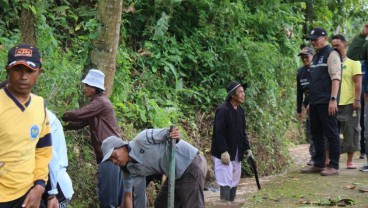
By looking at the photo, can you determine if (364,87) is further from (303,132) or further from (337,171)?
(303,132)

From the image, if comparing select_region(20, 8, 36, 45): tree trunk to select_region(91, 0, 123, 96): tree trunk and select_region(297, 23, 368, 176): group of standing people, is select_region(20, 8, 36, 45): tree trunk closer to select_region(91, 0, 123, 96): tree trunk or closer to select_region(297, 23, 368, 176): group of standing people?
select_region(91, 0, 123, 96): tree trunk

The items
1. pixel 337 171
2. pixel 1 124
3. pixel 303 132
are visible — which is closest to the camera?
pixel 1 124

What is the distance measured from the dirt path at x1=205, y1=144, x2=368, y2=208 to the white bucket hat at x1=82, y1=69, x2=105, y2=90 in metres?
2.27

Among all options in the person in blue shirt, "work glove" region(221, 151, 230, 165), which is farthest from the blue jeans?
the person in blue shirt

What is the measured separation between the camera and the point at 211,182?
10195 mm

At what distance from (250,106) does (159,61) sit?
197 centimetres

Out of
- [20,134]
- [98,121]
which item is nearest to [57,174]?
[20,134]

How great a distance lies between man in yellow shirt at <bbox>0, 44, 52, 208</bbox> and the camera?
13.6 ft

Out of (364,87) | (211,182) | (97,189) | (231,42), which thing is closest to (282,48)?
(231,42)

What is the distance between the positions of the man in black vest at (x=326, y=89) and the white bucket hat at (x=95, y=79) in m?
3.30

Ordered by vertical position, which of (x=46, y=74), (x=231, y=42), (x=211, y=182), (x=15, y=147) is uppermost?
(x=231, y=42)

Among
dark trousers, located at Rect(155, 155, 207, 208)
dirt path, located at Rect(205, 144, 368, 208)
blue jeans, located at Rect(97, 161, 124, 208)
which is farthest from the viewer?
dirt path, located at Rect(205, 144, 368, 208)

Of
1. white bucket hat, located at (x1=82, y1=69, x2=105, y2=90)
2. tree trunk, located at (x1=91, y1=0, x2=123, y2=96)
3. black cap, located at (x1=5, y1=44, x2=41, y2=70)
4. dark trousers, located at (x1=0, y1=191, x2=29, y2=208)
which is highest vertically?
tree trunk, located at (x1=91, y1=0, x2=123, y2=96)

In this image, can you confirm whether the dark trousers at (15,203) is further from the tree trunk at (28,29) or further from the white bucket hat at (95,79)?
the tree trunk at (28,29)
